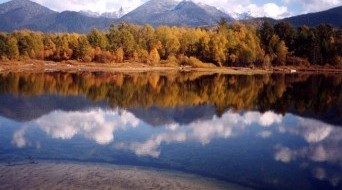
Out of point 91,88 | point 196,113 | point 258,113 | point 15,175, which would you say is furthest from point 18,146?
point 91,88

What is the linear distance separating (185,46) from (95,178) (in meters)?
131

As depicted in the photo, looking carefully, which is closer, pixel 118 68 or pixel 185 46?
pixel 118 68

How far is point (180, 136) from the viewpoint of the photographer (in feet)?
117

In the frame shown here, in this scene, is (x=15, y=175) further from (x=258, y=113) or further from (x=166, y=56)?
(x=166, y=56)

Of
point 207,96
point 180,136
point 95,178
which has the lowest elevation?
point 207,96

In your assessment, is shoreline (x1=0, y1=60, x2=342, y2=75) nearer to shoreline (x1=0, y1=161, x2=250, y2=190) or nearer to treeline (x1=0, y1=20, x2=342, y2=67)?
treeline (x1=0, y1=20, x2=342, y2=67)

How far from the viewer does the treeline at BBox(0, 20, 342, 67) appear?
142m

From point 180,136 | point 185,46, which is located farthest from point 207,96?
point 185,46

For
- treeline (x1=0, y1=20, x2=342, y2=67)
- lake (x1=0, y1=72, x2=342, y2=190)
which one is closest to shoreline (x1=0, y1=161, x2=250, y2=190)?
lake (x1=0, y1=72, x2=342, y2=190)

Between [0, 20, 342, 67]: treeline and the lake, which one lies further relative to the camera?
[0, 20, 342, 67]: treeline

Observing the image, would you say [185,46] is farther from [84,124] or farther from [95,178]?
[95,178]

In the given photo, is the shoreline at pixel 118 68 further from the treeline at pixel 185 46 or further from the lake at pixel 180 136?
the lake at pixel 180 136

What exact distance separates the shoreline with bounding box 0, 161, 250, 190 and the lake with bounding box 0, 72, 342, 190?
195mm

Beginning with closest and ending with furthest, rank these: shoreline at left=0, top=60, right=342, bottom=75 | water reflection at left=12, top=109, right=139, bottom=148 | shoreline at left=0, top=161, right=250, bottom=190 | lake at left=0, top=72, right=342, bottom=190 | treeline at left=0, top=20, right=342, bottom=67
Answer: shoreline at left=0, top=161, right=250, bottom=190
lake at left=0, top=72, right=342, bottom=190
water reflection at left=12, top=109, right=139, bottom=148
shoreline at left=0, top=60, right=342, bottom=75
treeline at left=0, top=20, right=342, bottom=67
